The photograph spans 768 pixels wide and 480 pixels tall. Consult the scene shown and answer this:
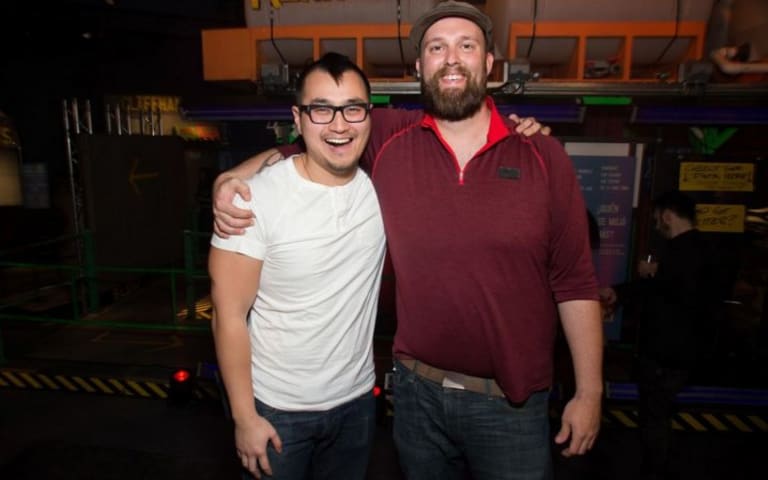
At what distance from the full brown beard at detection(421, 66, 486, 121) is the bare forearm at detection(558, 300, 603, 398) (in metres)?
0.91

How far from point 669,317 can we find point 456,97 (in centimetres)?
268

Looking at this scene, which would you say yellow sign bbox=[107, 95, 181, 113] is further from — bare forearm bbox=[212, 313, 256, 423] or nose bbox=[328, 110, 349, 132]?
bare forearm bbox=[212, 313, 256, 423]

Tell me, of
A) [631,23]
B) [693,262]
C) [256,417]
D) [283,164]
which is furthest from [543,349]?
[631,23]

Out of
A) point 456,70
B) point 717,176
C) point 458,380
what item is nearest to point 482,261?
point 458,380

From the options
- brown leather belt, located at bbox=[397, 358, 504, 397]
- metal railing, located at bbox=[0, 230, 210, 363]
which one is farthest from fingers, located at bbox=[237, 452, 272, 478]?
metal railing, located at bbox=[0, 230, 210, 363]

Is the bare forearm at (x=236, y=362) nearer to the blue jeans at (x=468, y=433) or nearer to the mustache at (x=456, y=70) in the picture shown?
the blue jeans at (x=468, y=433)

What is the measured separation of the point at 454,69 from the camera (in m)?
2.10

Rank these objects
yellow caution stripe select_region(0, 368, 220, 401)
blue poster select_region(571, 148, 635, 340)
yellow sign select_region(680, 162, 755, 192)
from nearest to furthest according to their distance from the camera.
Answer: yellow sign select_region(680, 162, 755, 192) < blue poster select_region(571, 148, 635, 340) < yellow caution stripe select_region(0, 368, 220, 401)

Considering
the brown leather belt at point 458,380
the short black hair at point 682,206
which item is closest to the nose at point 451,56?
the brown leather belt at point 458,380

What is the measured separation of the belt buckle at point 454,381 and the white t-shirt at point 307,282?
1.30 ft

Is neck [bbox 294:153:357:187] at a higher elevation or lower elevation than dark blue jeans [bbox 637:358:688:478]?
higher

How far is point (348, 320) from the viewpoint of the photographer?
2.15 meters

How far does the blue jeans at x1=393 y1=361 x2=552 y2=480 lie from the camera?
2086 mm

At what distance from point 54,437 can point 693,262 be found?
5.59 meters
